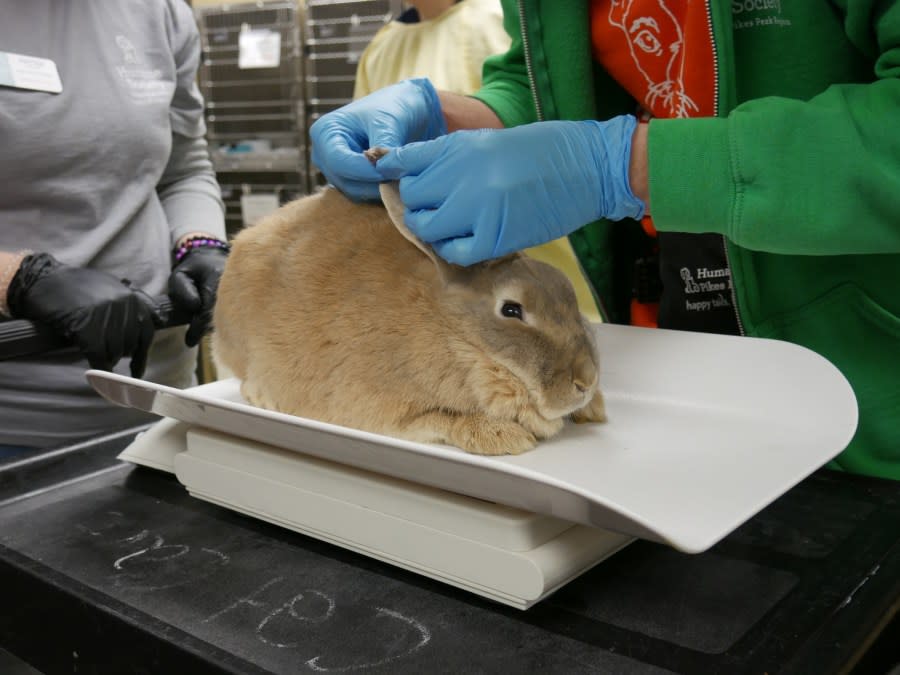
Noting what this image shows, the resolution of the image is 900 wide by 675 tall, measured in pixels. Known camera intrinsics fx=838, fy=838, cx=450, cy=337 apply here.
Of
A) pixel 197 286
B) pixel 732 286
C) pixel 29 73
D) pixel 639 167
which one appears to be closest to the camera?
pixel 639 167

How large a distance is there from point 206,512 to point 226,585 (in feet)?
0.65

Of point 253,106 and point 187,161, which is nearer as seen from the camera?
point 187,161

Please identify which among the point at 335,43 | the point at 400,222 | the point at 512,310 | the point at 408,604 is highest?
the point at 335,43

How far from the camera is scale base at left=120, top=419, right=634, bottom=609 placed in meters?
0.72

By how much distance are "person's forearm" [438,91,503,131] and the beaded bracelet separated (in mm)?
675

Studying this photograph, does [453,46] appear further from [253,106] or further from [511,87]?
[253,106]

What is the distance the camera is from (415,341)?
3.19ft

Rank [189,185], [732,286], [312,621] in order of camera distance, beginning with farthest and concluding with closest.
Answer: [189,185]
[732,286]
[312,621]

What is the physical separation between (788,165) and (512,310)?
0.33 metres

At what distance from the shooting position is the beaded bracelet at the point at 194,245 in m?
1.76

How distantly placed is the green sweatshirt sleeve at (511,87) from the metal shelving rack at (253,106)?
250cm

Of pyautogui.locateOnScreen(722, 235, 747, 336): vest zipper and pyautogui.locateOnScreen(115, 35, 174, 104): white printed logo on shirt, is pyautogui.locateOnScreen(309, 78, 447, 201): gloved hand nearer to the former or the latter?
pyautogui.locateOnScreen(722, 235, 747, 336): vest zipper

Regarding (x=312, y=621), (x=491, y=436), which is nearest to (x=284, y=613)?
(x=312, y=621)

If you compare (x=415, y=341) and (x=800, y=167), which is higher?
(x=800, y=167)
